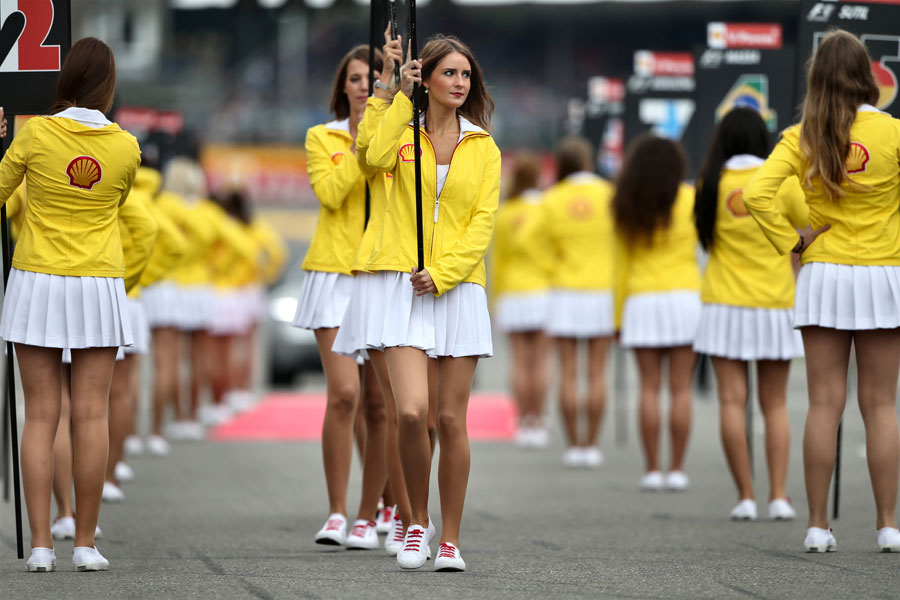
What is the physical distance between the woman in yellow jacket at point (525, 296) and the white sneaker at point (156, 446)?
9.69 ft

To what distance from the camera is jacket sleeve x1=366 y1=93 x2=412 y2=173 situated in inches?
247

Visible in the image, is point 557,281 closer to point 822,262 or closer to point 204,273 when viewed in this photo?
point 204,273

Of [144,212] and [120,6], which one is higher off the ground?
[120,6]

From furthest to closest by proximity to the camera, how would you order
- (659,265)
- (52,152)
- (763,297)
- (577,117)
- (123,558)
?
(577,117)
(659,265)
(763,297)
(123,558)
(52,152)

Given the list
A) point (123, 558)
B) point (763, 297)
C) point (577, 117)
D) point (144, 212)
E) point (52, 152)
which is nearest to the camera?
point (52, 152)

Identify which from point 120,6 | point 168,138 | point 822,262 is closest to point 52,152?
point 822,262

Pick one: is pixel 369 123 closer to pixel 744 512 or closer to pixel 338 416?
pixel 338 416

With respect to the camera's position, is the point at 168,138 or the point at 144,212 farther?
the point at 168,138

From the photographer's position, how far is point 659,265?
10.5 metres

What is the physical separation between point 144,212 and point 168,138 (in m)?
6.39

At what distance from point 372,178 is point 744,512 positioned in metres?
3.12

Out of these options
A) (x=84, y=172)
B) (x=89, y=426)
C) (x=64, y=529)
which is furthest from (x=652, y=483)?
(x=84, y=172)

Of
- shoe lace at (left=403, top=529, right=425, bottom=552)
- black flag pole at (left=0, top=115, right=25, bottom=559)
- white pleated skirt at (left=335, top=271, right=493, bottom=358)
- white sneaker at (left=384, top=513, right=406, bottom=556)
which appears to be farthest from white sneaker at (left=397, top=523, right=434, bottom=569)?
black flag pole at (left=0, top=115, right=25, bottom=559)

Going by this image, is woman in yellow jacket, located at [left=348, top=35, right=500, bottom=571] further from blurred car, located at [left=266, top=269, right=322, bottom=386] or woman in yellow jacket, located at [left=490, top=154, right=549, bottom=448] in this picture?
blurred car, located at [left=266, top=269, right=322, bottom=386]
